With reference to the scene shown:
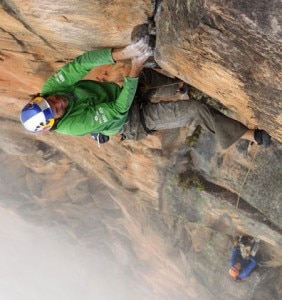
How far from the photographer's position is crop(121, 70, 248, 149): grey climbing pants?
5.62 m

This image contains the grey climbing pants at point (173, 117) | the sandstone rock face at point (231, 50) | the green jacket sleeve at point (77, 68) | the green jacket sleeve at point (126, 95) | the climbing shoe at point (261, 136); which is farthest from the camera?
the grey climbing pants at point (173, 117)

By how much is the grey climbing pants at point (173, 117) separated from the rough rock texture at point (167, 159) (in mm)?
260

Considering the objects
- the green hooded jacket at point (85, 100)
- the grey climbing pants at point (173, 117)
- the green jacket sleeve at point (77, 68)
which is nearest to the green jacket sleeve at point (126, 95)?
the green hooded jacket at point (85, 100)

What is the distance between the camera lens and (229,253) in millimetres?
10094

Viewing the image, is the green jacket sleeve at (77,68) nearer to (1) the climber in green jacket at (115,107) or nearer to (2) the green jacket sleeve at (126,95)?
(1) the climber in green jacket at (115,107)

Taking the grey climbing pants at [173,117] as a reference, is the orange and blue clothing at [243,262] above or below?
below

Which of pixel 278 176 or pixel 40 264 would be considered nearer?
pixel 278 176

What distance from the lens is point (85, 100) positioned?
5.54 meters

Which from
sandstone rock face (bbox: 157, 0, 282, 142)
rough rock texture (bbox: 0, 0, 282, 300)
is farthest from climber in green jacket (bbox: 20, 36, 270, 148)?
sandstone rock face (bbox: 157, 0, 282, 142)

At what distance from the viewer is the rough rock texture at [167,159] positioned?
3969 millimetres

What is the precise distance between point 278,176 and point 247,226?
1988 millimetres

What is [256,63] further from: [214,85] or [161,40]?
[161,40]

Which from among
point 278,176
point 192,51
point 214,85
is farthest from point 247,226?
point 192,51

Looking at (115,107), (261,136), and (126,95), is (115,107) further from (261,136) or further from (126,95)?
(261,136)
